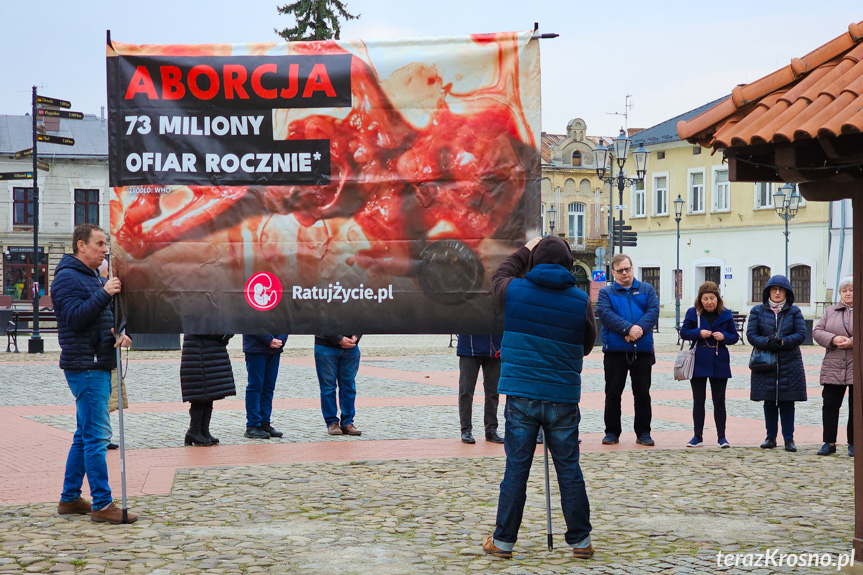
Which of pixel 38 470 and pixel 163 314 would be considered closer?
pixel 163 314

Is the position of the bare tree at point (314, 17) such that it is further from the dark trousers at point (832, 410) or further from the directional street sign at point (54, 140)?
the dark trousers at point (832, 410)

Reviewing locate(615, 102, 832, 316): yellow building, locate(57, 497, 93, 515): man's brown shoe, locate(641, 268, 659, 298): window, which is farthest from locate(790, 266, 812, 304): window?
locate(57, 497, 93, 515): man's brown shoe

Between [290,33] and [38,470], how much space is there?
31.2 meters

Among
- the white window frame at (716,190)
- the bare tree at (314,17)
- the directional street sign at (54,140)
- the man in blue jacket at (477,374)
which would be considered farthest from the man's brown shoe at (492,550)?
the white window frame at (716,190)

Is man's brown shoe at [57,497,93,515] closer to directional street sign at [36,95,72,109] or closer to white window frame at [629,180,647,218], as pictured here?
directional street sign at [36,95,72,109]

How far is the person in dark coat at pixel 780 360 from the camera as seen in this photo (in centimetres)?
1041

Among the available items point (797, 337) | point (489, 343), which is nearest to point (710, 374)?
point (797, 337)

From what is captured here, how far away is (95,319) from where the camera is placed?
22.4 ft

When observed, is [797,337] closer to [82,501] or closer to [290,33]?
[82,501]

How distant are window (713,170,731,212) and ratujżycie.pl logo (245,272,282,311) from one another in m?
47.2

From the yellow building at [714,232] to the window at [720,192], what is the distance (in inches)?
2.0

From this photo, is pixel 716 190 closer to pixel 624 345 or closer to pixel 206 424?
pixel 624 345

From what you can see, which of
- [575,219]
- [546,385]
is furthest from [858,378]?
[575,219]

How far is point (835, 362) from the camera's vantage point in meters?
10.3
